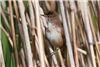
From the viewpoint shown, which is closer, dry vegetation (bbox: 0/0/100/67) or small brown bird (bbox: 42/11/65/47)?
dry vegetation (bbox: 0/0/100/67)

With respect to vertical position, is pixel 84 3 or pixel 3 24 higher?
pixel 84 3

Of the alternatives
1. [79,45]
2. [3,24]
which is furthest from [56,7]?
[3,24]

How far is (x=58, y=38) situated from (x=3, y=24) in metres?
0.44

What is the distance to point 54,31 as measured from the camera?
122 cm

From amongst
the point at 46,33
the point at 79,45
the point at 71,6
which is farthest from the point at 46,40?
the point at 79,45

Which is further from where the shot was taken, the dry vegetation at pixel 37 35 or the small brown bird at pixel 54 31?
the small brown bird at pixel 54 31

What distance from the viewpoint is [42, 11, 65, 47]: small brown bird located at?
1206 mm

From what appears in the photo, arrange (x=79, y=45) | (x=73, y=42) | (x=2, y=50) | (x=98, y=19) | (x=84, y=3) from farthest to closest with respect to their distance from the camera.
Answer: (x=79, y=45) < (x=98, y=19) < (x=2, y=50) < (x=84, y=3) < (x=73, y=42)

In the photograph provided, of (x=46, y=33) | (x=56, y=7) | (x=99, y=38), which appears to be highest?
(x=56, y=7)

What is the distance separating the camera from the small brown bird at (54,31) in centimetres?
121

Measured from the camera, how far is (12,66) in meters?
1.34

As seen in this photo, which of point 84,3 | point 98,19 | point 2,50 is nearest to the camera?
point 84,3

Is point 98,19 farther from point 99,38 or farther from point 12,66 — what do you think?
point 12,66

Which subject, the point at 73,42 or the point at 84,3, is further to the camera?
the point at 84,3
